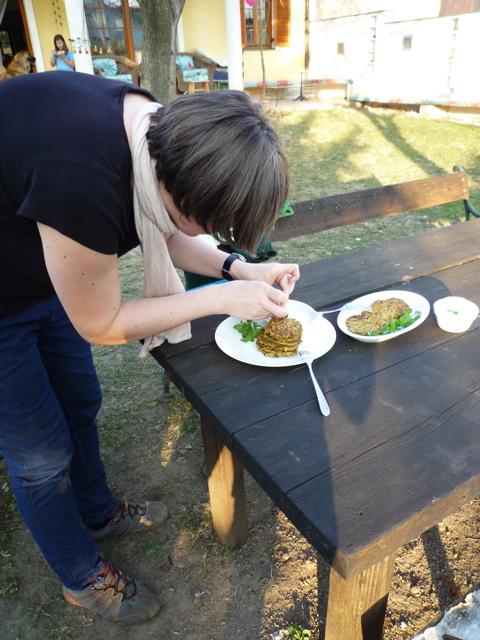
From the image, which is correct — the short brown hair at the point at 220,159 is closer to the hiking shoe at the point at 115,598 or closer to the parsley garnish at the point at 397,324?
the parsley garnish at the point at 397,324

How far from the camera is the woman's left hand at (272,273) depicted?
1.54 meters

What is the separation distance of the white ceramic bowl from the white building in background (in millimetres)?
9444

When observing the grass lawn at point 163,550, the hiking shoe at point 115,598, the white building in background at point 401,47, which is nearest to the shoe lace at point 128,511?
the grass lawn at point 163,550

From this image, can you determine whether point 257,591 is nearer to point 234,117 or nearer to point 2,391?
point 2,391

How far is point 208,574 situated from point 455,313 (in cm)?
128

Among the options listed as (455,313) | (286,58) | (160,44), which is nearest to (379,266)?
(455,313)

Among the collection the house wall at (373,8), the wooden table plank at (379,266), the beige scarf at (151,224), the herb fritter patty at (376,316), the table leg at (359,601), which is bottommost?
the table leg at (359,601)

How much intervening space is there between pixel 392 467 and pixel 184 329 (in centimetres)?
72

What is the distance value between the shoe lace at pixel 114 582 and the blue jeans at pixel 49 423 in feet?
0.13

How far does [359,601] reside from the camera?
3.50 ft

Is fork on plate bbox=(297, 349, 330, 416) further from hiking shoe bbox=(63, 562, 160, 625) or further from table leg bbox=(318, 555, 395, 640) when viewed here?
hiking shoe bbox=(63, 562, 160, 625)

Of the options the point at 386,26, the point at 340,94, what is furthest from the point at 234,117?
the point at 340,94

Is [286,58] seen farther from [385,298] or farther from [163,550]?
[163,550]

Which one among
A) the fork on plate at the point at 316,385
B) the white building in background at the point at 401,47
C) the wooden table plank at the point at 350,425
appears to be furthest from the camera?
the white building in background at the point at 401,47
